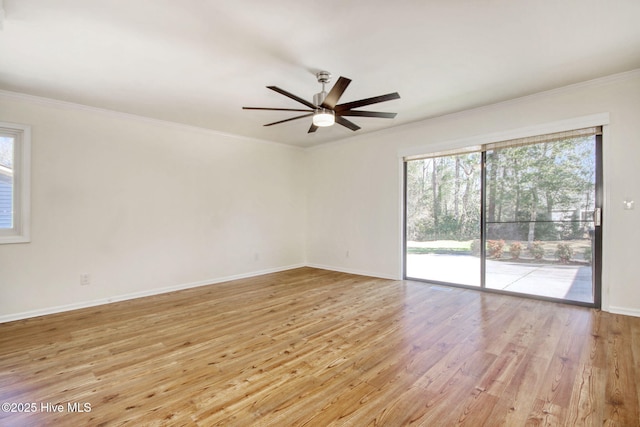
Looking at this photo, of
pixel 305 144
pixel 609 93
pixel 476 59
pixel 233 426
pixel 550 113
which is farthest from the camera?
pixel 305 144

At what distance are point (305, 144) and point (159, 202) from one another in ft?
9.86

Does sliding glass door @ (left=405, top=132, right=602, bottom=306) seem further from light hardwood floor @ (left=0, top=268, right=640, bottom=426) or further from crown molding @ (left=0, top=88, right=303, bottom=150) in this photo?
crown molding @ (left=0, top=88, right=303, bottom=150)

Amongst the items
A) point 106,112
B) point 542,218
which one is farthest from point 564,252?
point 106,112

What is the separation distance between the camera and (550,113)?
12.0 ft

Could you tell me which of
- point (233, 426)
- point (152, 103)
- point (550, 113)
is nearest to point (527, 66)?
point (550, 113)

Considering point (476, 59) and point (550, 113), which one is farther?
point (550, 113)

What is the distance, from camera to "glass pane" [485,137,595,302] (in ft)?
11.8

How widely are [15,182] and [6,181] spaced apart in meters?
0.09

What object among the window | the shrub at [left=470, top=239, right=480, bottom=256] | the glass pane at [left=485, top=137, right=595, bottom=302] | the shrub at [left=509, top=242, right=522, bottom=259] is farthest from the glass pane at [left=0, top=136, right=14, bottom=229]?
the shrub at [left=509, top=242, right=522, bottom=259]

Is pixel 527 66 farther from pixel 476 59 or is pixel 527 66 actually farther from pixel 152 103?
pixel 152 103

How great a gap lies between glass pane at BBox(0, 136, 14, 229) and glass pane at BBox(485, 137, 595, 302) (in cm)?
609

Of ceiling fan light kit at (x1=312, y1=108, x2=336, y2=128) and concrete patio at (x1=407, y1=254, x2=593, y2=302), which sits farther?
concrete patio at (x1=407, y1=254, x2=593, y2=302)

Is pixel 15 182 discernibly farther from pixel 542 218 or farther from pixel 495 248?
pixel 542 218

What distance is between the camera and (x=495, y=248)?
4.19 m
